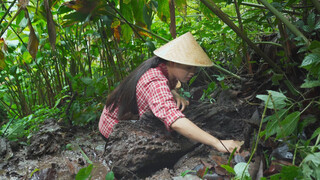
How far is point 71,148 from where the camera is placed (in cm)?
178

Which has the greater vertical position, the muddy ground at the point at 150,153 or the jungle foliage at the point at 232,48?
the jungle foliage at the point at 232,48

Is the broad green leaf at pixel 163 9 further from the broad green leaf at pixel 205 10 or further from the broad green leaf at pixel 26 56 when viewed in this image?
the broad green leaf at pixel 26 56

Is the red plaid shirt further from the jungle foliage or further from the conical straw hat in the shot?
the jungle foliage

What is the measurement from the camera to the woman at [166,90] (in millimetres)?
1185

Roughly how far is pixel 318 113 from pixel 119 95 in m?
0.97

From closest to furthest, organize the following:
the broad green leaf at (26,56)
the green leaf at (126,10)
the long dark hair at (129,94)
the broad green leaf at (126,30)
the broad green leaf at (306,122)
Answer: the broad green leaf at (306,122) < the long dark hair at (129,94) < the green leaf at (126,10) < the broad green leaf at (126,30) < the broad green leaf at (26,56)

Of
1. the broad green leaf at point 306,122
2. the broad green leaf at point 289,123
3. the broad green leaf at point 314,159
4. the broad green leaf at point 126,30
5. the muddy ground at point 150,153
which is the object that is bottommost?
the muddy ground at point 150,153

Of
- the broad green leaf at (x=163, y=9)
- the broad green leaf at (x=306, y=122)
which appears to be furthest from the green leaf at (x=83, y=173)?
the broad green leaf at (x=163, y=9)

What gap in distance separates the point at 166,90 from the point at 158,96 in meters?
0.05

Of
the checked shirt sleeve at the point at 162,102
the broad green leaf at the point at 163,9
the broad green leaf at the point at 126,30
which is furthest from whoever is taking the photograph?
the broad green leaf at the point at 126,30

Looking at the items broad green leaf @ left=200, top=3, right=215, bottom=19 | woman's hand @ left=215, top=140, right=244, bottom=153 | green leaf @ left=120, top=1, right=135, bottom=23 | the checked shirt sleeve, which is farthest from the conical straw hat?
green leaf @ left=120, top=1, right=135, bottom=23

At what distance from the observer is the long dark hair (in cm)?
141

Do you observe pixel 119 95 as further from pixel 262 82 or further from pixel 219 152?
pixel 262 82

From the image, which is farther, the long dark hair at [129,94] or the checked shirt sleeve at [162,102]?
the long dark hair at [129,94]
